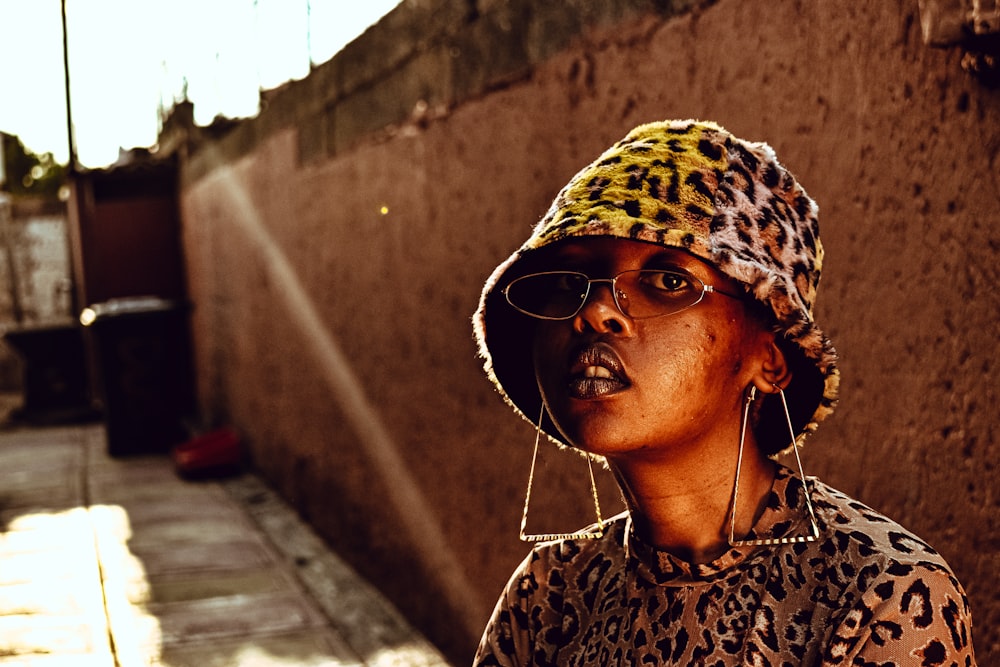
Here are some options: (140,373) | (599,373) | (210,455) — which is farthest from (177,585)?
(140,373)

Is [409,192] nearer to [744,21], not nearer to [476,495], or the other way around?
[476,495]

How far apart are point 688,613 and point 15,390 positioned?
1738 centimetres

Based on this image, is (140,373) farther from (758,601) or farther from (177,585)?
(758,601)

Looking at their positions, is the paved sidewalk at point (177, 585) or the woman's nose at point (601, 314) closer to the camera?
→ the woman's nose at point (601, 314)

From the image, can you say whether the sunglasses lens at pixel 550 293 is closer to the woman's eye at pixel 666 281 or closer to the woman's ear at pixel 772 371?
the woman's eye at pixel 666 281

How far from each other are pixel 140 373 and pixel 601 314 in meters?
9.61

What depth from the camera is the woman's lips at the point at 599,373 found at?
136 cm

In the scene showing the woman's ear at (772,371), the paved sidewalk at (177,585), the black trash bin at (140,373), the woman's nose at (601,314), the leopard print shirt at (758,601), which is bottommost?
the paved sidewalk at (177,585)

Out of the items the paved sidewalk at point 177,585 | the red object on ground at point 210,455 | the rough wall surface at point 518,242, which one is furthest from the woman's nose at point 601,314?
the red object on ground at point 210,455

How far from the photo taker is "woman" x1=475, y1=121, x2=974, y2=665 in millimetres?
1293

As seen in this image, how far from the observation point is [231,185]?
361 inches

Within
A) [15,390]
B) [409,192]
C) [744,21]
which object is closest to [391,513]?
[409,192]

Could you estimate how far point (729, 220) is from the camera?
1.34m

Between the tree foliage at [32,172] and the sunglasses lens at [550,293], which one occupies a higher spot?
the tree foliage at [32,172]
